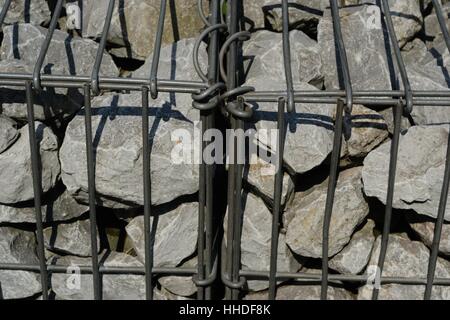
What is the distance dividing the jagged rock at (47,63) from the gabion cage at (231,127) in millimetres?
42

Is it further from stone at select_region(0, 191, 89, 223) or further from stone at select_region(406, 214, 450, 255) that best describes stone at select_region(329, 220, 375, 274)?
stone at select_region(0, 191, 89, 223)

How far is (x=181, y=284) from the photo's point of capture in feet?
3.93

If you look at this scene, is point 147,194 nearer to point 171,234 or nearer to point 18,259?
point 171,234

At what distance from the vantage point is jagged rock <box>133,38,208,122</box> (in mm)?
1139

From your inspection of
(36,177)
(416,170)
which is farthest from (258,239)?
(36,177)

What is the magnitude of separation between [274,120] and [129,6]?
48cm

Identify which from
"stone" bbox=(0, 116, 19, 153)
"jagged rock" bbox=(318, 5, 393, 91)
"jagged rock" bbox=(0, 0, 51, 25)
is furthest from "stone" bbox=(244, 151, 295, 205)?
"jagged rock" bbox=(0, 0, 51, 25)

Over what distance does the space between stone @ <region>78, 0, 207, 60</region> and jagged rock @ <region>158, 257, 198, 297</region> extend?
50 centimetres

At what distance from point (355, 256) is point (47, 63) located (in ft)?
2.59

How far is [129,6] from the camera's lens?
126 centimetres

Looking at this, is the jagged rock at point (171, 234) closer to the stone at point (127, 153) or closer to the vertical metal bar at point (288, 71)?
the stone at point (127, 153)

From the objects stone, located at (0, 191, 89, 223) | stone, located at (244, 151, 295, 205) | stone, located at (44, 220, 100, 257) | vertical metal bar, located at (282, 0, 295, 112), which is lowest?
stone, located at (44, 220, 100, 257)

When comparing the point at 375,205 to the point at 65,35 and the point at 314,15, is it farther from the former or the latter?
the point at 65,35

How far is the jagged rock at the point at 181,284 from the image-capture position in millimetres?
1190
